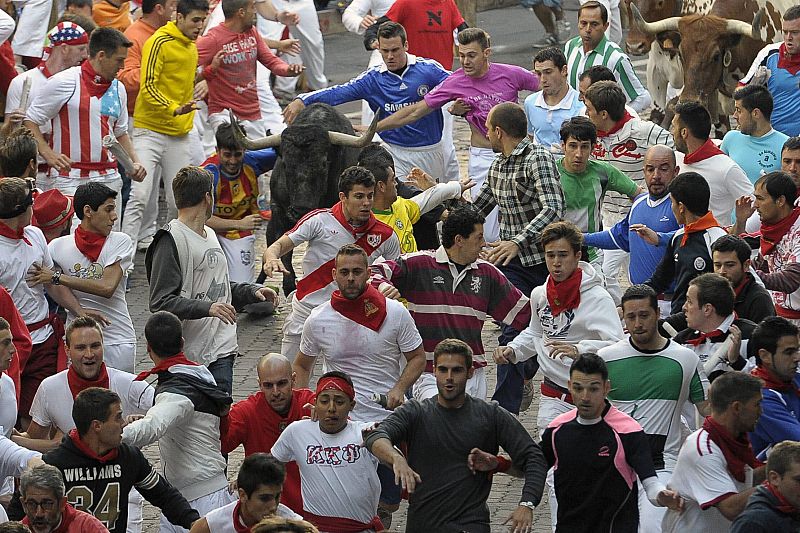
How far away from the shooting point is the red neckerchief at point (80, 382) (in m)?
7.82

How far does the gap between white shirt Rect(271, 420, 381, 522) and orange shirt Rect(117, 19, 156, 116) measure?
6964mm

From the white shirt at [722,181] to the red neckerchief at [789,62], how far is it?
2.62 meters

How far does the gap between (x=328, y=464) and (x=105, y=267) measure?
2273 mm

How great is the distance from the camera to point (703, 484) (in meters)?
6.89

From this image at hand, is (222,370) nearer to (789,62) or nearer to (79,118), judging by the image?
(79,118)

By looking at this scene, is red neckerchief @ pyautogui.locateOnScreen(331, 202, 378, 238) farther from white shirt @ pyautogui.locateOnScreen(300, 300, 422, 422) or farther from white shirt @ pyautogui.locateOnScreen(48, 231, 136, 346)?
white shirt @ pyautogui.locateOnScreen(48, 231, 136, 346)

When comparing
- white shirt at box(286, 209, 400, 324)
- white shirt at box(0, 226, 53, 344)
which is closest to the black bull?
white shirt at box(286, 209, 400, 324)

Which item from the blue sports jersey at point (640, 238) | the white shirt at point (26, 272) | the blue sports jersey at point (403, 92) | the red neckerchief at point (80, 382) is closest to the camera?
the red neckerchief at point (80, 382)

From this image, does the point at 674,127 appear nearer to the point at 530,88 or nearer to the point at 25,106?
the point at 530,88

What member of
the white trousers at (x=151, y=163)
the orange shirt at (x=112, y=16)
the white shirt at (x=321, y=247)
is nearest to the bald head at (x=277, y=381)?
the white shirt at (x=321, y=247)

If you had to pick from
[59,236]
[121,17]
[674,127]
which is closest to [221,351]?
[59,236]

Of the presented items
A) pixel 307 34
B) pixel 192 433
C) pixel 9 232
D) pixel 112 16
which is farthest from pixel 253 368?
pixel 307 34

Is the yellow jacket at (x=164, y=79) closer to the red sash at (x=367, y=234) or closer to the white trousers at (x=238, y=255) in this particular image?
the white trousers at (x=238, y=255)

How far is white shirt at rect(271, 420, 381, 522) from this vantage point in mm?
7707
